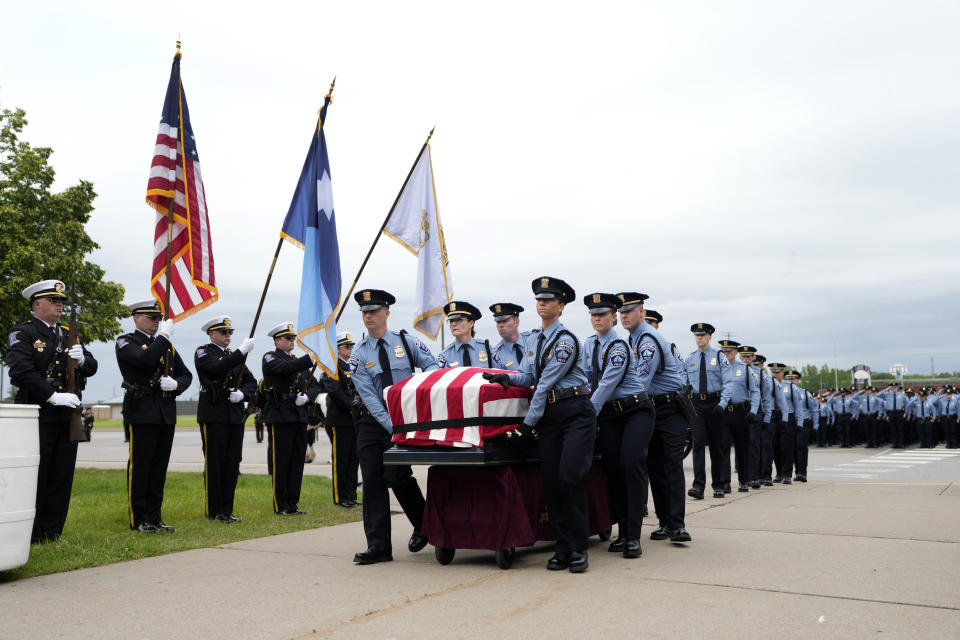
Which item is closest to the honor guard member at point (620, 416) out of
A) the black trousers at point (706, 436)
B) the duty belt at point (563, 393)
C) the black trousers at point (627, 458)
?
the black trousers at point (627, 458)

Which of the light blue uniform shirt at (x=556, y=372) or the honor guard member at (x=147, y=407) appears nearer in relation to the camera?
the light blue uniform shirt at (x=556, y=372)

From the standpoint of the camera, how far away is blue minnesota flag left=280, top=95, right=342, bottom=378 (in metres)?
9.22

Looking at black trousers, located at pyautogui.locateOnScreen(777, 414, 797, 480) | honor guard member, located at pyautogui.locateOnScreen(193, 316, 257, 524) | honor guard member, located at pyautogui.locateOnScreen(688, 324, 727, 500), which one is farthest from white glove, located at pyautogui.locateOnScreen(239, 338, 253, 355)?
black trousers, located at pyautogui.locateOnScreen(777, 414, 797, 480)

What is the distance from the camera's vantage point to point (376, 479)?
6.69 m

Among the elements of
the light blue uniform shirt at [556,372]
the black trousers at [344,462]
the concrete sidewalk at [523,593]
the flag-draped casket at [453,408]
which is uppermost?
the light blue uniform shirt at [556,372]

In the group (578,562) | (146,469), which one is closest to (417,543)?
(578,562)

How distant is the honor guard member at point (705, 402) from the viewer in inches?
462

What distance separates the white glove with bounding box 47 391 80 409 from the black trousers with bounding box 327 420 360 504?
381 centimetres

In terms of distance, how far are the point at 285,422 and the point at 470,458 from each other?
174 inches

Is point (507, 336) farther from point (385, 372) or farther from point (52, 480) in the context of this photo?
point (52, 480)

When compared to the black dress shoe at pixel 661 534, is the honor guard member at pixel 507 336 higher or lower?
higher

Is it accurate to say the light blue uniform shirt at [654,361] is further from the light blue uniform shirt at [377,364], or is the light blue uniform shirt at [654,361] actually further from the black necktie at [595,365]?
the light blue uniform shirt at [377,364]

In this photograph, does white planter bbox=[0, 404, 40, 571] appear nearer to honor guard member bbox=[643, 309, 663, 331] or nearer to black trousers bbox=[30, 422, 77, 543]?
black trousers bbox=[30, 422, 77, 543]

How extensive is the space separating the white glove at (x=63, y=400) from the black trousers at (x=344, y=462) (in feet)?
12.5
